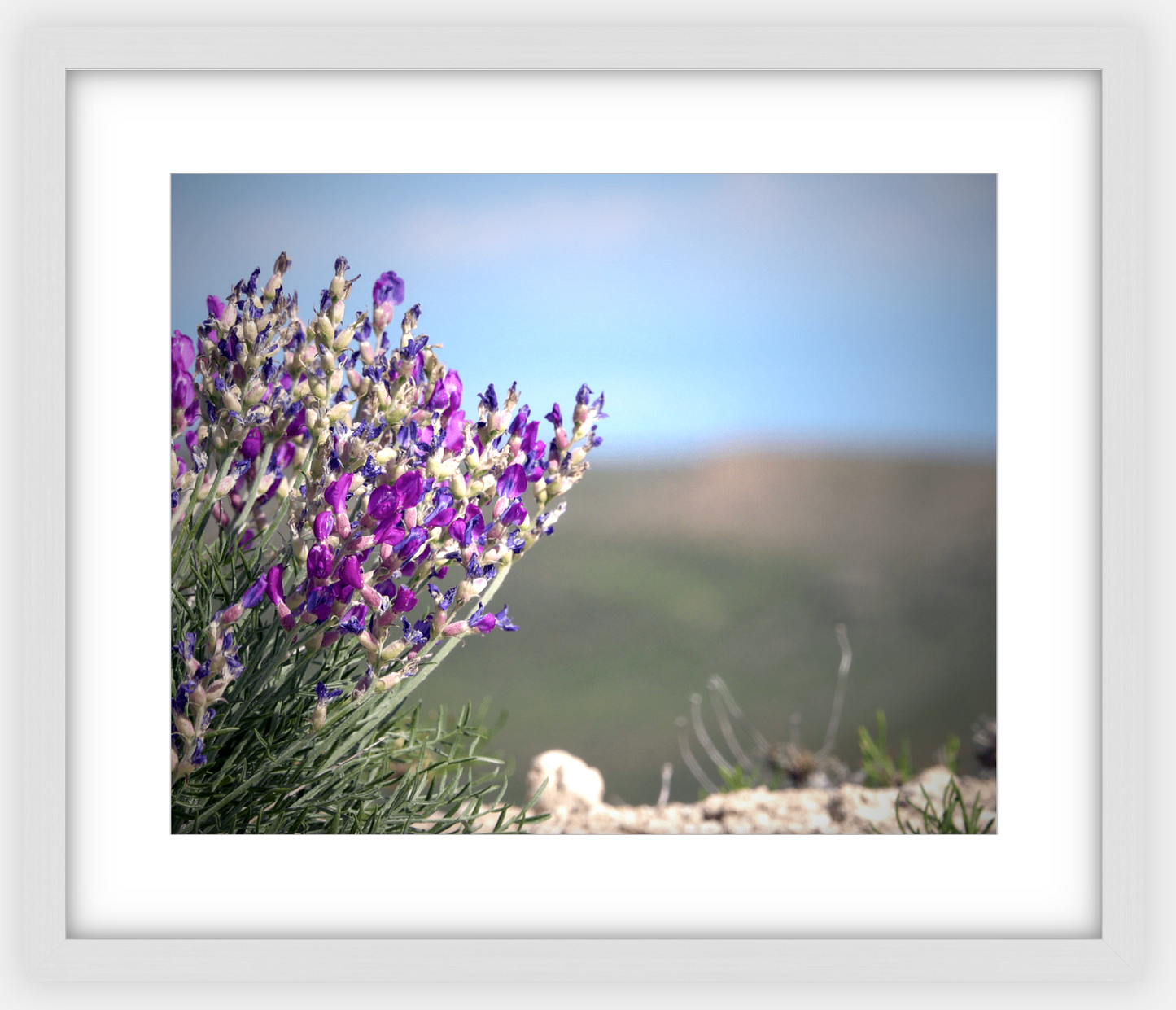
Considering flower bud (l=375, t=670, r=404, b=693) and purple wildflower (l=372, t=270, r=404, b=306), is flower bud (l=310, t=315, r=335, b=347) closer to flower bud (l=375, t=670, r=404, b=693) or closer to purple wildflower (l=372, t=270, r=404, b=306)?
purple wildflower (l=372, t=270, r=404, b=306)

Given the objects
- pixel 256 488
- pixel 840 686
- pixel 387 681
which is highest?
pixel 256 488

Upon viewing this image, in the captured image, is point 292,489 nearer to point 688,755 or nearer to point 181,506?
point 181,506

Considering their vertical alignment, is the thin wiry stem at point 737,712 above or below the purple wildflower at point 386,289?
below

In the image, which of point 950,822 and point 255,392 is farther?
point 950,822

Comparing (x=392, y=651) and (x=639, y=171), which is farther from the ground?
(x=639, y=171)

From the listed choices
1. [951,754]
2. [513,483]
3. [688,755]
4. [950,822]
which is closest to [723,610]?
[688,755]

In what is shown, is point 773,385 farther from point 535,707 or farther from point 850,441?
point 535,707

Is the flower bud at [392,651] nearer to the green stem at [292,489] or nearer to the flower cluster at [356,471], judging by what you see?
the flower cluster at [356,471]

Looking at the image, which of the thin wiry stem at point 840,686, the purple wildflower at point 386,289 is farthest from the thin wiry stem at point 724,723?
the purple wildflower at point 386,289
